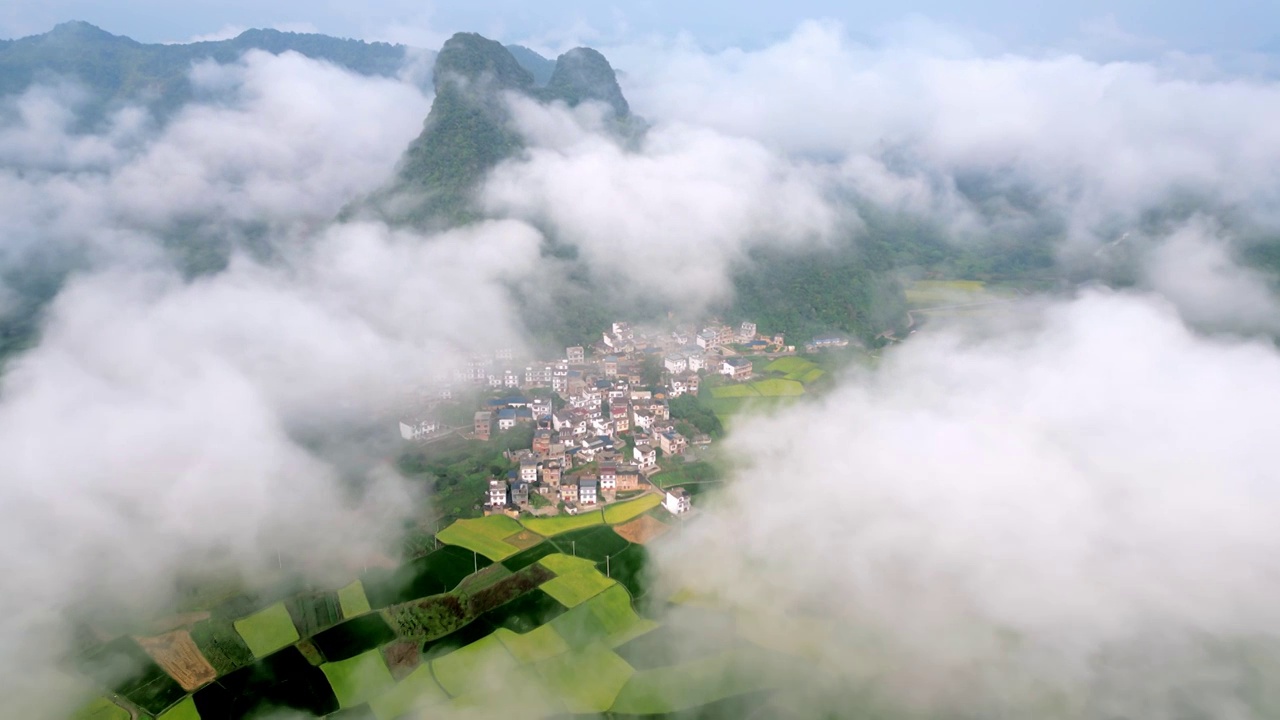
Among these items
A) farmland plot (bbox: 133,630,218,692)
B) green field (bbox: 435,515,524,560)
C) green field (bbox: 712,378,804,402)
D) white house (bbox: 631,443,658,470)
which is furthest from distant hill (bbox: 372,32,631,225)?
farmland plot (bbox: 133,630,218,692)

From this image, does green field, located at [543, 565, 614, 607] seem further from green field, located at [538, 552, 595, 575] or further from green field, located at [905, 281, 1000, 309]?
green field, located at [905, 281, 1000, 309]

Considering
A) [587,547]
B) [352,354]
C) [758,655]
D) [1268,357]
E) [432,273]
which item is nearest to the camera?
[758,655]

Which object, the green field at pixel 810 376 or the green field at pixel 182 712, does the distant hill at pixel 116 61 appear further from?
the green field at pixel 182 712

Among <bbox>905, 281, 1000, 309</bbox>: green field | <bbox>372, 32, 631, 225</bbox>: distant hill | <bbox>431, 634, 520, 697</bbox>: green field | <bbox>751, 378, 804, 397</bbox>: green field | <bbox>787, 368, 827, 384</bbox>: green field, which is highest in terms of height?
<bbox>372, 32, 631, 225</bbox>: distant hill

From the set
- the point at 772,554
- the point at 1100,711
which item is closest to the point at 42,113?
the point at 772,554

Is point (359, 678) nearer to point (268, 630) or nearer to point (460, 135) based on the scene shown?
point (268, 630)

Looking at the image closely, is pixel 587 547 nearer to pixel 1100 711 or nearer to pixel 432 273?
pixel 1100 711

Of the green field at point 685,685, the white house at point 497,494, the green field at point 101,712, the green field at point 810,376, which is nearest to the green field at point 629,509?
the white house at point 497,494
